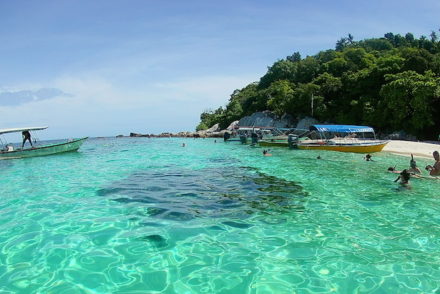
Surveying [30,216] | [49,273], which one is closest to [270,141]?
[30,216]

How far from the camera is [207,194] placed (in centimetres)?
1270

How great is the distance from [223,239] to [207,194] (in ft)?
16.3

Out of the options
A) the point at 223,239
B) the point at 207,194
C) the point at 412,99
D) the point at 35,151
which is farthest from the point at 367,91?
the point at 223,239

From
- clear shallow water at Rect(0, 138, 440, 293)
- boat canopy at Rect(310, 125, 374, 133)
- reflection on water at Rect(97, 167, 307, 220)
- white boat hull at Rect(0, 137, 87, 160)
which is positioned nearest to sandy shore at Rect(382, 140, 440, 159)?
boat canopy at Rect(310, 125, 374, 133)

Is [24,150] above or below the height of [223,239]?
above

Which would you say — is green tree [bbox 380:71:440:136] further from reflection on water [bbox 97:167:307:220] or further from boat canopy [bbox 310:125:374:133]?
reflection on water [bbox 97:167:307:220]

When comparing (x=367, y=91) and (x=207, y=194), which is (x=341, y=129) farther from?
(x=367, y=91)

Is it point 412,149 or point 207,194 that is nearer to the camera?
point 207,194

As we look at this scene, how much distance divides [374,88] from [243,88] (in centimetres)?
6231

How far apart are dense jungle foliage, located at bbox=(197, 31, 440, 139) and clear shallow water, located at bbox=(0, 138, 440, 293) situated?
29.1 m

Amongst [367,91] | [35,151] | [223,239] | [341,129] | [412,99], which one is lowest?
[223,239]

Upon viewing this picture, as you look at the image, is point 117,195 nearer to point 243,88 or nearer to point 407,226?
point 407,226

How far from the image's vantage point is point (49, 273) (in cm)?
635

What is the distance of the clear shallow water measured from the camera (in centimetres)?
590
